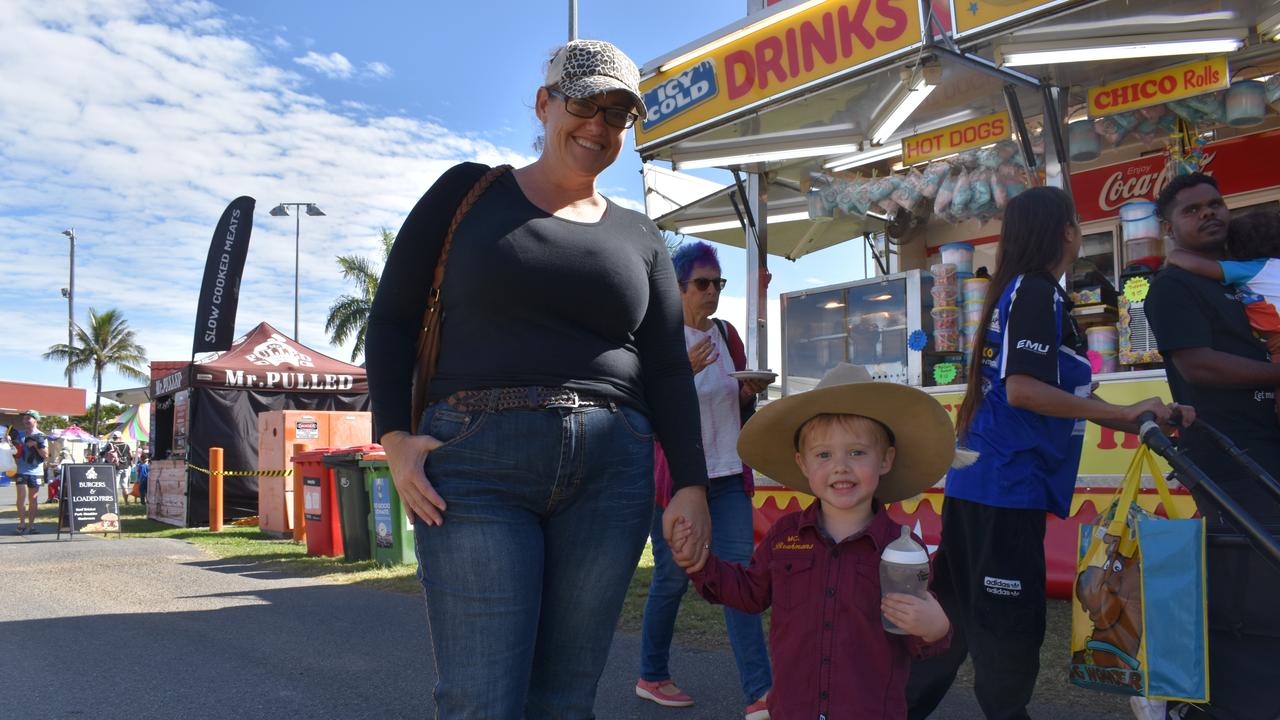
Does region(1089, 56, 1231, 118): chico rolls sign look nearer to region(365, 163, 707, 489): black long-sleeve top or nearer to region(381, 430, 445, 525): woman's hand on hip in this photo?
region(365, 163, 707, 489): black long-sleeve top

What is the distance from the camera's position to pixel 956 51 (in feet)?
21.5

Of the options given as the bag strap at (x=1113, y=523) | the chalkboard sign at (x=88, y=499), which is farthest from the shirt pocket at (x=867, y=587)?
the chalkboard sign at (x=88, y=499)

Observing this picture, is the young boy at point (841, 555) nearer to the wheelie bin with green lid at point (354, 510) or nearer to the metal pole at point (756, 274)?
the metal pole at point (756, 274)

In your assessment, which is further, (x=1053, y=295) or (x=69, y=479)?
(x=69, y=479)

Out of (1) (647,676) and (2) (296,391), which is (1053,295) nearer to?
(1) (647,676)

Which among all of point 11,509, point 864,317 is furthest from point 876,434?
point 11,509

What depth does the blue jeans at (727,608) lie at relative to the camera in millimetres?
3996

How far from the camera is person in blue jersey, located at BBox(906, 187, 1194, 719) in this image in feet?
9.27

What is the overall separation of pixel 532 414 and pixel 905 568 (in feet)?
2.81

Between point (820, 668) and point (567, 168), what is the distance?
4.36 feet

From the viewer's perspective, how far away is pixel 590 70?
212 centimetres

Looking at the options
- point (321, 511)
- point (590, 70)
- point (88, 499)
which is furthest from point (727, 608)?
point (88, 499)

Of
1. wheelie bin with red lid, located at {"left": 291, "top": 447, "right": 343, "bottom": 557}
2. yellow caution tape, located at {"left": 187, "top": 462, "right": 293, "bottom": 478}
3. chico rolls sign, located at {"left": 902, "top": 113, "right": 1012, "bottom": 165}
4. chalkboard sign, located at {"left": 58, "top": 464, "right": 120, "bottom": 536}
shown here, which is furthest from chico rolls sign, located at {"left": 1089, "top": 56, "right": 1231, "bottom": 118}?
chalkboard sign, located at {"left": 58, "top": 464, "right": 120, "bottom": 536}

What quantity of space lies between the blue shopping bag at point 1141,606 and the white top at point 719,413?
1675 millimetres
